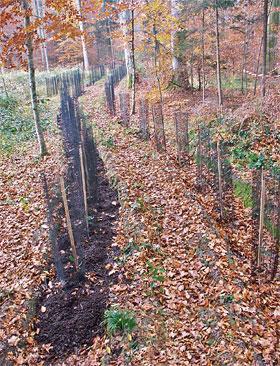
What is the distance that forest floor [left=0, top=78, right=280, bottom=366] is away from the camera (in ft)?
14.5

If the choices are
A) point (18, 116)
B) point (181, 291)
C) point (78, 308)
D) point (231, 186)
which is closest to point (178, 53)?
point (18, 116)

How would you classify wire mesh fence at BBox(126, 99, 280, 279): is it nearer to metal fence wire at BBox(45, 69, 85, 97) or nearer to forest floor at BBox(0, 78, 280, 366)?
forest floor at BBox(0, 78, 280, 366)

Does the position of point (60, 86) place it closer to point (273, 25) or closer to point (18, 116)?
point (18, 116)

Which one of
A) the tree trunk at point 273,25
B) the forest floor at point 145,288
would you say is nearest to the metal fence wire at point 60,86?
the tree trunk at point 273,25

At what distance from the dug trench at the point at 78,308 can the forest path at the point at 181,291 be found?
9.3 inches

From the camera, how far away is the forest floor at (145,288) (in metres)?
4.41

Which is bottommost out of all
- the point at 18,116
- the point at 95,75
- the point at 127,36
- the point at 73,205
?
the point at 73,205

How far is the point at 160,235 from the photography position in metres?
6.65

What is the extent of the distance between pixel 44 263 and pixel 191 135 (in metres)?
7.33

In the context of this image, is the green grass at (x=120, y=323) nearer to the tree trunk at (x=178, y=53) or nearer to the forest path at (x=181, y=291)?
the forest path at (x=181, y=291)

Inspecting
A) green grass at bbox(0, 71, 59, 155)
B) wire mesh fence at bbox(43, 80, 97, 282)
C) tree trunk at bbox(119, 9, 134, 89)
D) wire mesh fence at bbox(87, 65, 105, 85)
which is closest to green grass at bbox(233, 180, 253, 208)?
wire mesh fence at bbox(43, 80, 97, 282)

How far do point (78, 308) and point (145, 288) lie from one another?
108cm

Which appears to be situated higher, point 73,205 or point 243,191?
point 73,205

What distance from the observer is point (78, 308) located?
512 centimetres
